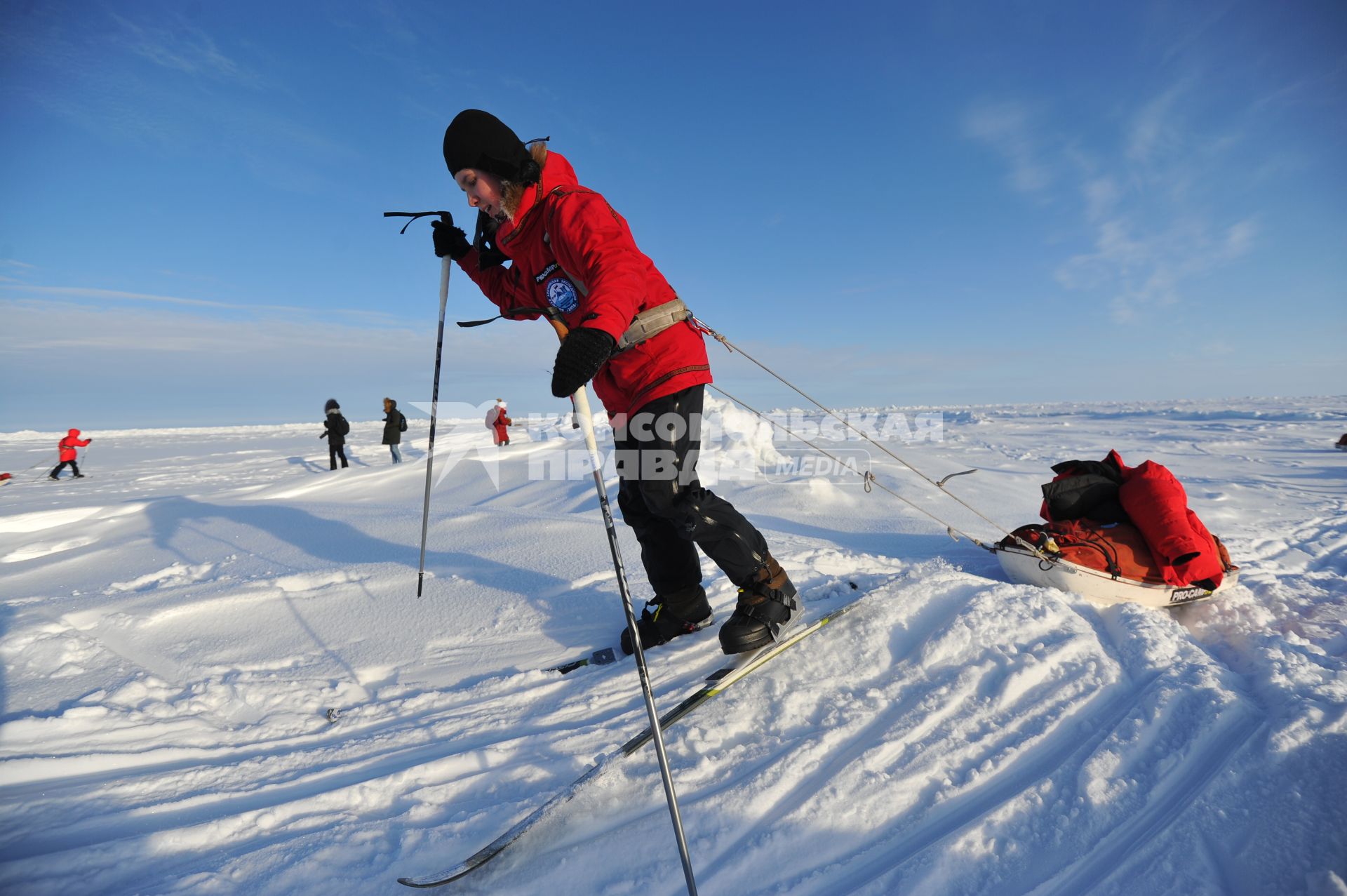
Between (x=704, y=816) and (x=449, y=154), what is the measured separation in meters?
2.21

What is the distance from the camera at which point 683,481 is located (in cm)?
223

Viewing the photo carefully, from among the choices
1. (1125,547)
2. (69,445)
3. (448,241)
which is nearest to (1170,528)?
(1125,547)

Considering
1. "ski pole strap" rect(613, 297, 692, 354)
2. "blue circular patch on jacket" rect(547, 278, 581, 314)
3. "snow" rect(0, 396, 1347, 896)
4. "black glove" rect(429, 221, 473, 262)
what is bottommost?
"snow" rect(0, 396, 1347, 896)

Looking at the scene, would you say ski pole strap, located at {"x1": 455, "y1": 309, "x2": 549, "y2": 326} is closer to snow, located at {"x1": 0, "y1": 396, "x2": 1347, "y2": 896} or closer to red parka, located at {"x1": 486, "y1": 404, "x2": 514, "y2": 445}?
snow, located at {"x1": 0, "y1": 396, "x2": 1347, "y2": 896}

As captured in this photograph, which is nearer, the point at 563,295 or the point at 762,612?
the point at 563,295

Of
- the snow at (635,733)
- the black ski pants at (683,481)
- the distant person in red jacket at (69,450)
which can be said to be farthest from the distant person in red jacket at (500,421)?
the black ski pants at (683,481)

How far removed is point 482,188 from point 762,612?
1919 millimetres

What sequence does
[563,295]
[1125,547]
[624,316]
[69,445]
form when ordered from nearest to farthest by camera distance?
[624,316] → [563,295] → [1125,547] → [69,445]

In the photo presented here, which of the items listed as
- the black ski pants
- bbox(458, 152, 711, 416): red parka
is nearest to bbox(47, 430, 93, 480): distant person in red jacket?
bbox(458, 152, 711, 416): red parka

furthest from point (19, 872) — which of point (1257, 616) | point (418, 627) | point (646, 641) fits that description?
point (1257, 616)

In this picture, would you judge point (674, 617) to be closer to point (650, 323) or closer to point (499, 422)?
point (650, 323)

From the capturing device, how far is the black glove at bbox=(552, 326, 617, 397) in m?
1.58

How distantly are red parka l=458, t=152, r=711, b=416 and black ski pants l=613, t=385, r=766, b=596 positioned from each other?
0.24 ft

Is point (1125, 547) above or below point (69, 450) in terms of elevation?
below
